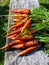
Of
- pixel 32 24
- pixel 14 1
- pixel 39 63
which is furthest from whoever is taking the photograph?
pixel 14 1

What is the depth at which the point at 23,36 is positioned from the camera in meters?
3.09

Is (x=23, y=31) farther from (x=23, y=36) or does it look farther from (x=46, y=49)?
(x=46, y=49)

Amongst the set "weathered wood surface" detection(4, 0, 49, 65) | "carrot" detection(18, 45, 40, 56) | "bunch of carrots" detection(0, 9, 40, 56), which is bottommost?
"weathered wood surface" detection(4, 0, 49, 65)

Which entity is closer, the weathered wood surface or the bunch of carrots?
the weathered wood surface

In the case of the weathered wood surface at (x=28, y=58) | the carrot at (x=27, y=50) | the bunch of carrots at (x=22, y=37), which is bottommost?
the weathered wood surface at (x=28, y=58)

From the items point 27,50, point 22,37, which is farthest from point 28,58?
point 22,37

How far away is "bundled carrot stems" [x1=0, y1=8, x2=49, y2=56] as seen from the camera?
3.06 metres

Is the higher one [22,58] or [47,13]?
[47,13]

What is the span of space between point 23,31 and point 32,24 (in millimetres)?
201

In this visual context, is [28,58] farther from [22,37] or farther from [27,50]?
[22,37]

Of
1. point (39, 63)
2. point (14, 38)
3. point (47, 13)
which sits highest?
point (47, 13)

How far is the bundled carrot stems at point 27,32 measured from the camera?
306 centimetres

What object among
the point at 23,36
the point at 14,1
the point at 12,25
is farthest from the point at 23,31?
the point at 14,1

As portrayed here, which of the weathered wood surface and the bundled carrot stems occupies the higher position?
the bundled carrot stems
